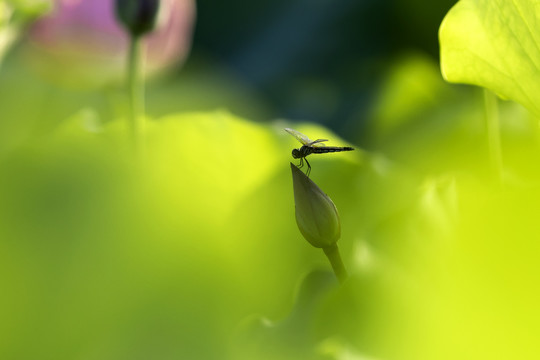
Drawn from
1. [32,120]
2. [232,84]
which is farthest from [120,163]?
[232,84]

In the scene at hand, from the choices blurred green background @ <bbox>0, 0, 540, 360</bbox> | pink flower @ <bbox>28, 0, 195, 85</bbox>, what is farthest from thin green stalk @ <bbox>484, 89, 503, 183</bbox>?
pink flower @ <bbox>28, 0, 195, 85</bbox>

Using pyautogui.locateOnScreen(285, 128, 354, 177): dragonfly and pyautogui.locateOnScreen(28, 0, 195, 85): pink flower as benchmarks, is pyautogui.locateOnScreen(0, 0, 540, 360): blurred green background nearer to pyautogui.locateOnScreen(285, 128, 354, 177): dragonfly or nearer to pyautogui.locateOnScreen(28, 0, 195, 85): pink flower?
pyautogui.locateOnScreen(285, 128, 354, 177): dragonfly

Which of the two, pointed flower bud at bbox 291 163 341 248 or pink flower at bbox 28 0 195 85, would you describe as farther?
pink flower at bbox 28 0 195 85

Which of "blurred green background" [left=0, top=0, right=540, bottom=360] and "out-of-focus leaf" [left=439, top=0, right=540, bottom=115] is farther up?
"out-of-focus leaf" [left=439, top=0, right=540, bottom=115]

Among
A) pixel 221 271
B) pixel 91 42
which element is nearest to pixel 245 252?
pixel 221 271

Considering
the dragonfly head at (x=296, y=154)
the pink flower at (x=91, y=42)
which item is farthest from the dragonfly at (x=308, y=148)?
the pink flower at (x=91, y=42)

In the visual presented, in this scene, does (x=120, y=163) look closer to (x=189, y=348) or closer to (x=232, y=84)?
(x=189, y=348)

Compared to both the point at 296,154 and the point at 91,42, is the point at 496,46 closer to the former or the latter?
the point at 296,154
